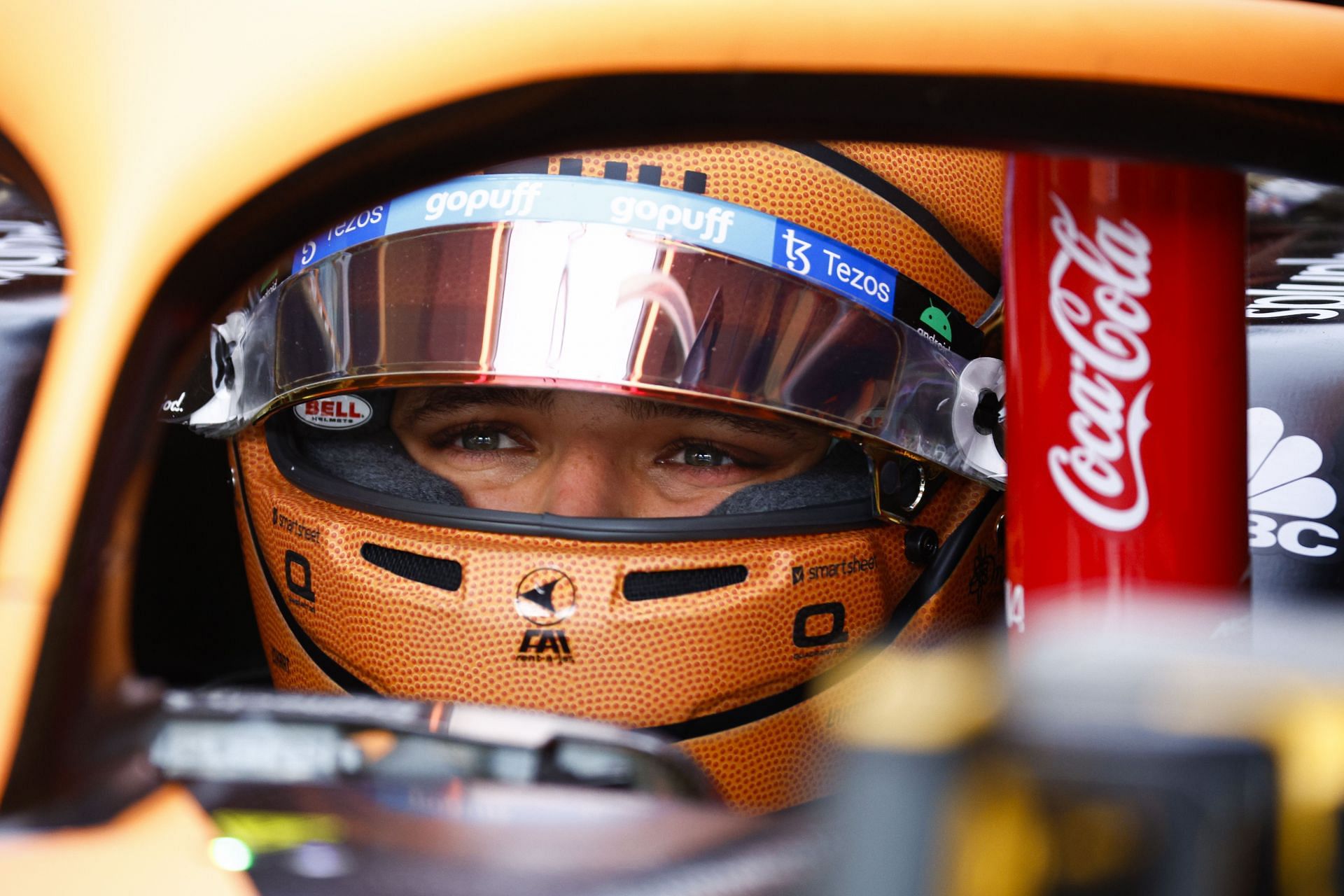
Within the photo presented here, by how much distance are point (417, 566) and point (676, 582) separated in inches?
8.6

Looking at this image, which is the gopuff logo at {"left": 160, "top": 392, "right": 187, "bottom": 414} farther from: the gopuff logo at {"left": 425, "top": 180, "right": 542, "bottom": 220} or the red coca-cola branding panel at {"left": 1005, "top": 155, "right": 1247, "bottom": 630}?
the red coca-cola branding panel at {"left": 1005, "top": 155, "right": 1247, "bottom": 630}

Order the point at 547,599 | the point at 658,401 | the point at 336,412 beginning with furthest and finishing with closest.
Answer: the point at 336,412 < the point at 658,401 < the point at 547,599

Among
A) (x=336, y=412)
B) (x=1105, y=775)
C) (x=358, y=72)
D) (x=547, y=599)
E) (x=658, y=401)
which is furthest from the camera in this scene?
(x=336, y=412)

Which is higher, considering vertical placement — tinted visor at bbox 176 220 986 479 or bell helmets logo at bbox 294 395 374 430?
tinted visor at bbox 176 220 986 479

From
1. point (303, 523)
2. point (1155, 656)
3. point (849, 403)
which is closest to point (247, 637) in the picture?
point (303, 523)

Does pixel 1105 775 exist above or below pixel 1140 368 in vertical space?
below

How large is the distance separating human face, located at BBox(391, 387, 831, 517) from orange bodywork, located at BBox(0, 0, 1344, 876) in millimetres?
720

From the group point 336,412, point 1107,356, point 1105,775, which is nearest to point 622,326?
point 336,412

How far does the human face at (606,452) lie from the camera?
1084 mm

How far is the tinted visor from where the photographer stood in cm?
95

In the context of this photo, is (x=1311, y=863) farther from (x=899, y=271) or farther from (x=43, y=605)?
(x=899, y=271)

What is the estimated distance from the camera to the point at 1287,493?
3.21 feet

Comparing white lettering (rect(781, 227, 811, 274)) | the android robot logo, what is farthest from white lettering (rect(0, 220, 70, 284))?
the android robot logo

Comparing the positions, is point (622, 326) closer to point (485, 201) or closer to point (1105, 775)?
point (485, 201)
